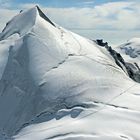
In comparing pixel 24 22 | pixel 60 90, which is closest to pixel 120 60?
pixel 24 22

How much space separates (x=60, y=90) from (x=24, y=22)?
300 inches

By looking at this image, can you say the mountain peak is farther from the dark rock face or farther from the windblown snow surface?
the dark rock face

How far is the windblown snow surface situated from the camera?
594 inches

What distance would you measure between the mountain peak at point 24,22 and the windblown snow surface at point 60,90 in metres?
0.08

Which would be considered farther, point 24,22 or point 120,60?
point 120,60

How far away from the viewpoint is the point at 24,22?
2425 centimetres

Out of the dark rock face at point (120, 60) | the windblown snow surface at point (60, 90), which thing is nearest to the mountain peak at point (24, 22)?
the windblown snow surface at point (60, 90)

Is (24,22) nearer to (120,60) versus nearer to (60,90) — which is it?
(120,60)

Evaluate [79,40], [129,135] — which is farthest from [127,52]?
[129,135]

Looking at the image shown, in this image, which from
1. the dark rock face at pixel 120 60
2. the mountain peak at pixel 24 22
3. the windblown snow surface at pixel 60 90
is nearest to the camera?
the windblown snow surface at pixel 60 90

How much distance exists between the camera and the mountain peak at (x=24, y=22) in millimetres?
23281

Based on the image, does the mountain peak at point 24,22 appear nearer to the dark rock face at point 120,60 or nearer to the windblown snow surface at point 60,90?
→ the windblown snow surface at point 60,90

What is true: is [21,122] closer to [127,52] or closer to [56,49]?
[56,49]

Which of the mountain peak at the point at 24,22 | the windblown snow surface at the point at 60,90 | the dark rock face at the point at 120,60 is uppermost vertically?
the mountain peak at the point at 24,22
